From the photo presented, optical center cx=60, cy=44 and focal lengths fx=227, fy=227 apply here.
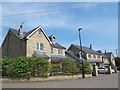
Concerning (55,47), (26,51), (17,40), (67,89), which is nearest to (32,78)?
(67,89)

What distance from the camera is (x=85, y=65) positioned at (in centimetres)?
3609

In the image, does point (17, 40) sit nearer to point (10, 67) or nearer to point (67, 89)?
point (10, 67)

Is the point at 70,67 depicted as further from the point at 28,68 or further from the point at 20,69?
the point at 20,69

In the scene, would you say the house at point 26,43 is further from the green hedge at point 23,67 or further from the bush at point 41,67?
the green hedge at point 23,67

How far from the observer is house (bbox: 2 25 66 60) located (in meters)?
40.3

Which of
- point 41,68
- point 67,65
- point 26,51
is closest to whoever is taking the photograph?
point 41,68

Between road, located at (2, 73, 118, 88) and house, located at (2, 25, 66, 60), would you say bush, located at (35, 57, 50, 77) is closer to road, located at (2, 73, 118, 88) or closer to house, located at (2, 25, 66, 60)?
road, located at (2, 73, 118, 88)

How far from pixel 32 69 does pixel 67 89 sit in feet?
35.6

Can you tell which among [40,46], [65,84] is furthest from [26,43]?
[65,84]

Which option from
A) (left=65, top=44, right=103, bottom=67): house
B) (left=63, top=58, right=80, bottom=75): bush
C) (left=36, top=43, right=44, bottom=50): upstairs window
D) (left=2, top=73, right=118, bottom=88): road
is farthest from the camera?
(left=65, top=44, right=103, bottom=67): house

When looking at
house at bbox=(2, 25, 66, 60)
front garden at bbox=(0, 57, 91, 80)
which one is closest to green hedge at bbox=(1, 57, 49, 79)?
front garden at bbox=(0, 57, 91, 80)

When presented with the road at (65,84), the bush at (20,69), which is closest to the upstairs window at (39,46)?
the bush at (20,69)

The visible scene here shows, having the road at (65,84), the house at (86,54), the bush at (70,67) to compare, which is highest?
the house at (86,54)

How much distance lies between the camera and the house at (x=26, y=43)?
40.3 meters
